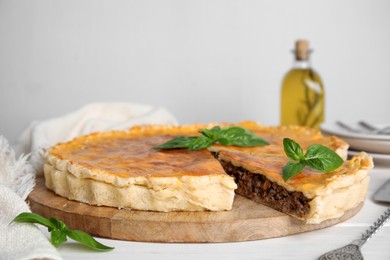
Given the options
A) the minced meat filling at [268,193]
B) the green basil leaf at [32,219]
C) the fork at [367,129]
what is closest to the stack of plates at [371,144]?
the fork at [367,129]

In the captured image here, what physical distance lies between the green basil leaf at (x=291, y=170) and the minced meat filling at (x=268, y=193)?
0.09m

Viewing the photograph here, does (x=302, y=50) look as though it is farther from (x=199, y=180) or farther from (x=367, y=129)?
(x=199, y=180)

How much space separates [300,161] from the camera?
3.22 meters

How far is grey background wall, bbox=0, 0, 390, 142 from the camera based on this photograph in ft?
22.3

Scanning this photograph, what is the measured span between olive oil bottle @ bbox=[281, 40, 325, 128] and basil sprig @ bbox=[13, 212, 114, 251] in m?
3.03

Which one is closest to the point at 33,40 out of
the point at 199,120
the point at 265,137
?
the point at 199,120

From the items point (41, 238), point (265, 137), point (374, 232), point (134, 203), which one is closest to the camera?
point (41, 238)

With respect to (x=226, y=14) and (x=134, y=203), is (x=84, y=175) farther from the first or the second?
(x=226, y=14)

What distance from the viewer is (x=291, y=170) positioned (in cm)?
308

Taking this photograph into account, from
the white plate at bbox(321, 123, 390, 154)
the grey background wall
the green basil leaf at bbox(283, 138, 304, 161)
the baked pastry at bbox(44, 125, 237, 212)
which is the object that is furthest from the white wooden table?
the grey background wall

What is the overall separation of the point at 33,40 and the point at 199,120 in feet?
6.72

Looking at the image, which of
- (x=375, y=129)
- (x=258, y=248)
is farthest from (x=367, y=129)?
(x=258, y=248)

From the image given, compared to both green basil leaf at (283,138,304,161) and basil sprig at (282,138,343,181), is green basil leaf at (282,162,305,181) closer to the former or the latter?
basil sprig at (282,138,343,181)

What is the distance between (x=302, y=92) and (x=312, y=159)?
230 centimetres
